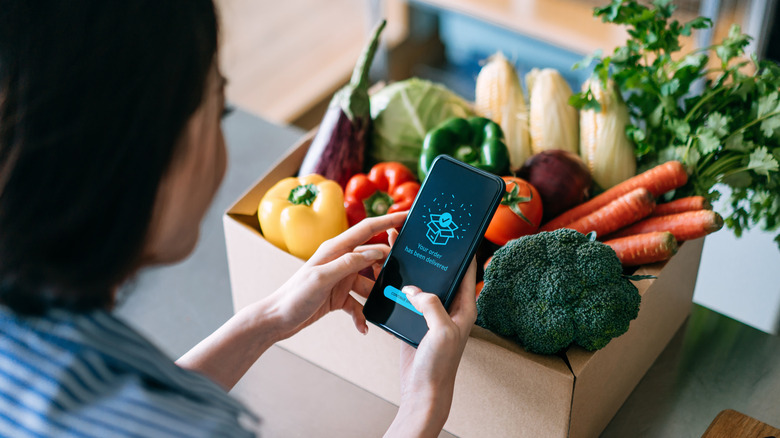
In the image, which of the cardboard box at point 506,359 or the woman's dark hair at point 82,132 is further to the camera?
the cardboard box at point 506,359

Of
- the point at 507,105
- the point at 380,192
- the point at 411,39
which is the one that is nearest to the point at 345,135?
the point at 380,192

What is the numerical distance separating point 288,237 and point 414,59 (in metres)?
2.35

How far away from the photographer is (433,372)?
72 cm

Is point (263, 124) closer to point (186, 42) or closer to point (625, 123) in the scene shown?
point (625, 123)

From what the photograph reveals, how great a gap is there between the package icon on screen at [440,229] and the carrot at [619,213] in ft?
0.77

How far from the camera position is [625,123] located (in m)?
1.07

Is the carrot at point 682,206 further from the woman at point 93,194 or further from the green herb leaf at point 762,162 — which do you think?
the woman at point 93,194

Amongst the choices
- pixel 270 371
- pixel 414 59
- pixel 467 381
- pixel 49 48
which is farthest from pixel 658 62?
pixel 414 59

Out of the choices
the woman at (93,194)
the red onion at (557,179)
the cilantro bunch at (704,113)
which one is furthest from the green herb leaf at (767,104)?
the woman at (93,194)

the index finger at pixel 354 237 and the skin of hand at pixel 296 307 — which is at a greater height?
the index finger at pixel 354 237

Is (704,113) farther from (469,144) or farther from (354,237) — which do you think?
(354,237)

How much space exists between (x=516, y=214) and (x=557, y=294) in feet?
0.57

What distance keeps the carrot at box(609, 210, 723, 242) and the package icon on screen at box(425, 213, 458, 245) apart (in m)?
0.30

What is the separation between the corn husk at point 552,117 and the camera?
1.12m
